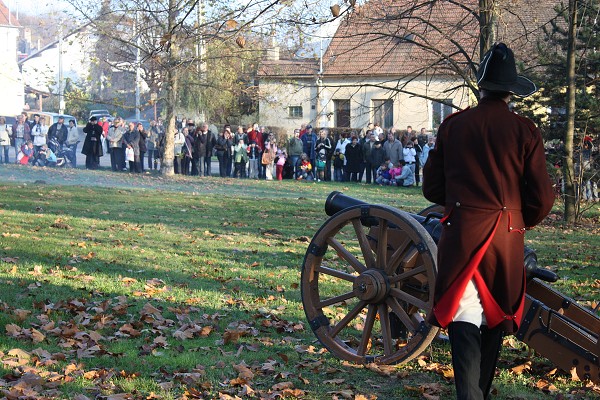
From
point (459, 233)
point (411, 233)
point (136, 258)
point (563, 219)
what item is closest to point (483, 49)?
point (563, 219)

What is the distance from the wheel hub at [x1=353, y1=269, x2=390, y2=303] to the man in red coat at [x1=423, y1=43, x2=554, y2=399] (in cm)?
125

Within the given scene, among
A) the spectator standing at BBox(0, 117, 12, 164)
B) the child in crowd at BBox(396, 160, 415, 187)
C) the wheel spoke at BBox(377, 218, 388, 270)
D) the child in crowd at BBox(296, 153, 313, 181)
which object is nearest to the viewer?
the wheel spoke at BBox(377, 218, 388, 270)

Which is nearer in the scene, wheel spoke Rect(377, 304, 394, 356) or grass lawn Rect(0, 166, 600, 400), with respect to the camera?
grass lawn Rect(0, 166, 600, 400)

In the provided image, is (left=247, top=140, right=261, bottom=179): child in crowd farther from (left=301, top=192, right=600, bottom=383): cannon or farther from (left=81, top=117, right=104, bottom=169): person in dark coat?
(left=301, top=192, right=600, bottom=383): cannon

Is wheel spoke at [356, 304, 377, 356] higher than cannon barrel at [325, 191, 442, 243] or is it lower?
lower

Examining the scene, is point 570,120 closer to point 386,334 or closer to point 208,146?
point 386,334

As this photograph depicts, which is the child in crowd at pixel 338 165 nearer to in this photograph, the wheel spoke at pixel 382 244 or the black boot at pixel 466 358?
the wheel spoke at pixel 382 244

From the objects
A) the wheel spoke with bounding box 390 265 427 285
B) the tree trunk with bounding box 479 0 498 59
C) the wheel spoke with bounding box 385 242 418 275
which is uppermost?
the tree trunk with bounding box 479 0 498 59

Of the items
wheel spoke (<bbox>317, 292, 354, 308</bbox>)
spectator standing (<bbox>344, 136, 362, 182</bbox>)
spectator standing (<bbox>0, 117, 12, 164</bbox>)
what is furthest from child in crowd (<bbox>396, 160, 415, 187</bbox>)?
wheel spoke (<bbox>317, 292, 354, 308</bbox>)

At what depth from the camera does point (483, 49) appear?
15992mm

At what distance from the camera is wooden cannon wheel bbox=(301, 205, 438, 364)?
579cm

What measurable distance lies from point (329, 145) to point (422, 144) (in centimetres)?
318

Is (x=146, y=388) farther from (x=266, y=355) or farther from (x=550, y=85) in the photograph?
(x=550, y=85)

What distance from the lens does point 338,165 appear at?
29.3m
